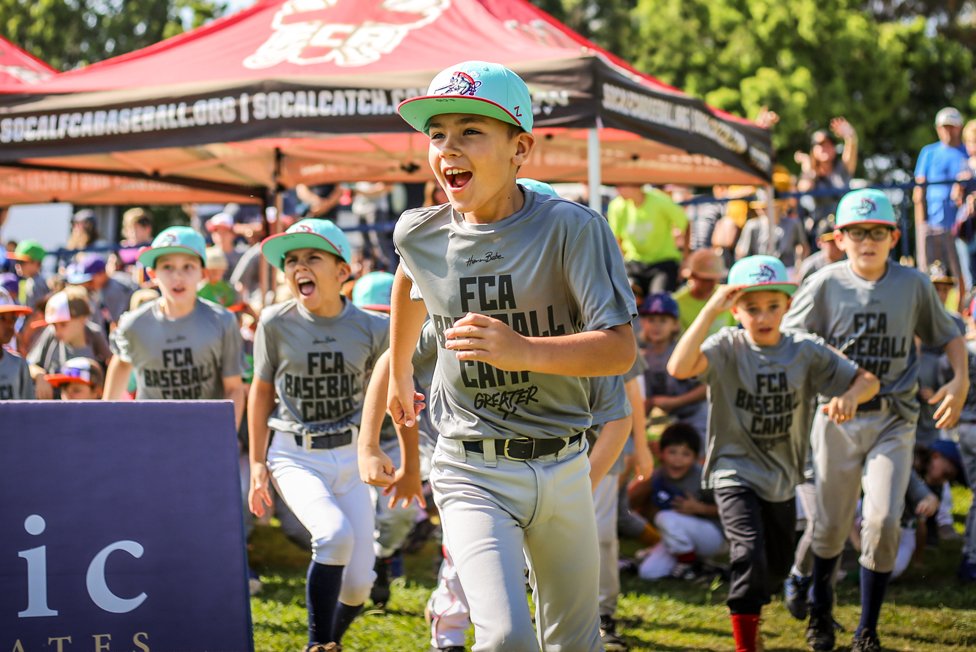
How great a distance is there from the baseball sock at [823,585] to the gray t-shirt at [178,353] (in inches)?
136

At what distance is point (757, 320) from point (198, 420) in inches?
123

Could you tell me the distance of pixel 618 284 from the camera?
11.8 feet

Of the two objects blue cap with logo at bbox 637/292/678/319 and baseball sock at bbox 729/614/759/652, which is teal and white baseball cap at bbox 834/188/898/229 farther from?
blue cap with logo at bbox 637/292/678/319

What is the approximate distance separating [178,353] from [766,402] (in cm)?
331

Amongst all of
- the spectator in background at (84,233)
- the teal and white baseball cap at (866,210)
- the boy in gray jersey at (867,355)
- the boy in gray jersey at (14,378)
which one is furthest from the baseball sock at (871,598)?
the spectator in background at (84,233)

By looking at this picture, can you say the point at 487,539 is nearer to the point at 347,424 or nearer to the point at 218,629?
the point at 218,629

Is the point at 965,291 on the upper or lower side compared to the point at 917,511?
upper

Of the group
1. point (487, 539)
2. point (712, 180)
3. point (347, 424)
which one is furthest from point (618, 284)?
point (712, 180)

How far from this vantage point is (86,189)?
12.7m

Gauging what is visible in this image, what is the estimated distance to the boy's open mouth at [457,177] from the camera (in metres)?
3.62

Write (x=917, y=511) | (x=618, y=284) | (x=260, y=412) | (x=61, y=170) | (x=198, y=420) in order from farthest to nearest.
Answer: (x=61, y=170) < (x=917, y=511) < (x=260, y=412) < (x=198, y=420) < (x=618, y=284)

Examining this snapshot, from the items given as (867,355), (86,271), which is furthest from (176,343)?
(86,271)

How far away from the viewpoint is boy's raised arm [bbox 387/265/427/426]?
4055mm

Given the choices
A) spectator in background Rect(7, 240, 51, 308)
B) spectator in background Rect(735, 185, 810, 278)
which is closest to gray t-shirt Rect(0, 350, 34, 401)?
spectator in background Rect(7, 240, 51, 308)
